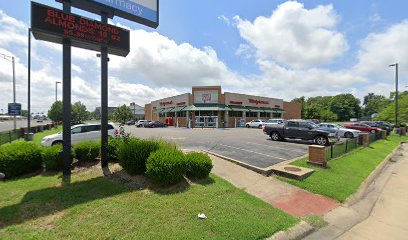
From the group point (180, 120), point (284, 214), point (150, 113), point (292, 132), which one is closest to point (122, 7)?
point (284, 214)

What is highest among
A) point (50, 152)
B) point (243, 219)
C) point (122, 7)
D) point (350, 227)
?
point (122, 7)

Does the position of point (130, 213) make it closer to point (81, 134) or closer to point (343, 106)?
point (81, 134)

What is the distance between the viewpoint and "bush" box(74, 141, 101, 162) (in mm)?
8664

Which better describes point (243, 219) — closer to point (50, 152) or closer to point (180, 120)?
point (50, 152)

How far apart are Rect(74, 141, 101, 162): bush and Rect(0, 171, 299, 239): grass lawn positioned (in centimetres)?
212

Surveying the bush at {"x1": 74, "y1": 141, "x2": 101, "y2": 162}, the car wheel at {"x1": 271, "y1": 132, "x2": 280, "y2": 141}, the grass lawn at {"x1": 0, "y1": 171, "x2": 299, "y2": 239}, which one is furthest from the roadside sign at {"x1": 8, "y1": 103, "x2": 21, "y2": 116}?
the car wheel at {"x1": 271, "y1": 132, "x2": 280, "y2": 141}

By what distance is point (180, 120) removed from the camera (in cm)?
4194

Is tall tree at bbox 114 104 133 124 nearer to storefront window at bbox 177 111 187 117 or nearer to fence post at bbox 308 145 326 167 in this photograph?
storefront window at bbox 177 111 187 117

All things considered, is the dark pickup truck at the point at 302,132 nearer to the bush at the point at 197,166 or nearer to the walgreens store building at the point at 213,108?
the bush at the point at 197,166

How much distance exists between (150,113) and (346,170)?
5402 centimetres

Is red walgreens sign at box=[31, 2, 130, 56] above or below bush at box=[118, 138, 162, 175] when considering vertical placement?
above

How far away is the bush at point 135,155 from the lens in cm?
702

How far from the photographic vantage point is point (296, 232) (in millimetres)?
4582

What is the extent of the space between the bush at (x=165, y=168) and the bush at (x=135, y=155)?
0.73 metres
